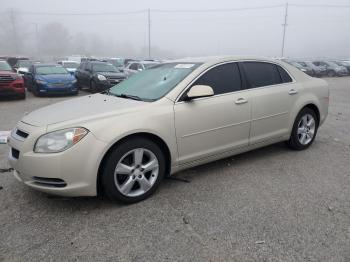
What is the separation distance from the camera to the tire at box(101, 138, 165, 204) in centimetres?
333

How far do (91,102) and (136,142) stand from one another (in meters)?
1.04

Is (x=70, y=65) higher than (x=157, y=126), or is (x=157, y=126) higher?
(x=157, y=126)

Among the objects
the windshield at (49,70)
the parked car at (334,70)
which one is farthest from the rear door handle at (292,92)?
the parked car at (334,70)

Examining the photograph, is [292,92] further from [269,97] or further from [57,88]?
[57,88]

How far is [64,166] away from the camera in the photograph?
3.12 metres

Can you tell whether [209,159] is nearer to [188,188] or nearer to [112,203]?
[188,188]

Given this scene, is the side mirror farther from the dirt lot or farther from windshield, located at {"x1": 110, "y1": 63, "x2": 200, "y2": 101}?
the dirt lot

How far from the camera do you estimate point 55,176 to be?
314 centimetres

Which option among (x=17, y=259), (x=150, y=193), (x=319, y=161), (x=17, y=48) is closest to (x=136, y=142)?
(x=150, y=193)

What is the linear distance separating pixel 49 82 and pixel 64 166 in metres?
10.8

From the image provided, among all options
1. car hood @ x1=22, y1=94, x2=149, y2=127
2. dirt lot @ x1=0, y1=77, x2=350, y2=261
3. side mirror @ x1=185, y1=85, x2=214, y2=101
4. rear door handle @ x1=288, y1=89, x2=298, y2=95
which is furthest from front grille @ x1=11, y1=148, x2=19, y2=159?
rear door handle @ x1=288, y1=89, x2=298, y2=95

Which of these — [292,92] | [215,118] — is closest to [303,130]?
[292,92]

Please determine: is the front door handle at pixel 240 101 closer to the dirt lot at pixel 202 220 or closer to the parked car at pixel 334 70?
the dirt lot at pixel 202 220

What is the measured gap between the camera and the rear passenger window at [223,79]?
4.16 metres
